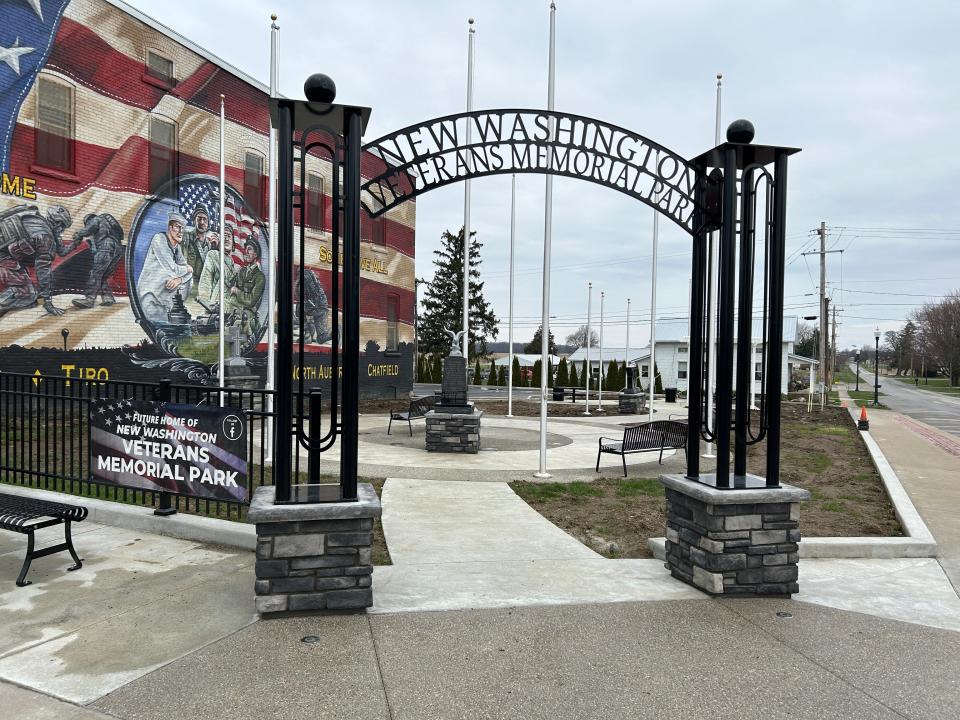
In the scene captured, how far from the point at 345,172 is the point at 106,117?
13.7 m

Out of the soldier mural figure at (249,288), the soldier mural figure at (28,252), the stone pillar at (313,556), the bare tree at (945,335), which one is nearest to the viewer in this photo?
the stone pillar at (313,556)

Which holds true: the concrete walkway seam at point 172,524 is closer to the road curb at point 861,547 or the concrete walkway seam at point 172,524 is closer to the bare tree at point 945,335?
the road curb at point 861,547

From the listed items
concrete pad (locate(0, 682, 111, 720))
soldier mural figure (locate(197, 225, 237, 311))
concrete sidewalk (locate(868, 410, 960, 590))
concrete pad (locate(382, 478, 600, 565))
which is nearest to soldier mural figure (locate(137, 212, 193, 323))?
soldier mural figure (locate(197, 225, 237, 311))

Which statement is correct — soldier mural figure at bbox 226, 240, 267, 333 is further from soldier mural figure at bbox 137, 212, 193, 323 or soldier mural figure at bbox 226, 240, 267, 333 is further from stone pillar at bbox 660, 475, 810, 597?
stone pillar at bbox 660, 475, 810, 597

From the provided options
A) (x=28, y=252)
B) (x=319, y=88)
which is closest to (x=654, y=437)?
(x=319, y=88)

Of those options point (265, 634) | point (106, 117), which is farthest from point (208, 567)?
point (106, 117)

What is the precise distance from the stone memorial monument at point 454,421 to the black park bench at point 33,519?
26.2 feet

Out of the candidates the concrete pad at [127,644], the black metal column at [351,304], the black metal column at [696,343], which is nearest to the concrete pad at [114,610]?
the concrete pad at [127,644]

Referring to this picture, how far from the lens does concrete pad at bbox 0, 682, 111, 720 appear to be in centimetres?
324

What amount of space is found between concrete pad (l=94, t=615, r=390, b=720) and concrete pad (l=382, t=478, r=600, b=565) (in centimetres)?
188

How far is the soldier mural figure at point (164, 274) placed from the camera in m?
16.4

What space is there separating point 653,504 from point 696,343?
3.72 metres

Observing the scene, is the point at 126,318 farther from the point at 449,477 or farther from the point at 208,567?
the point at 208,567

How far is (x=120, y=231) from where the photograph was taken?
51.5 feet
